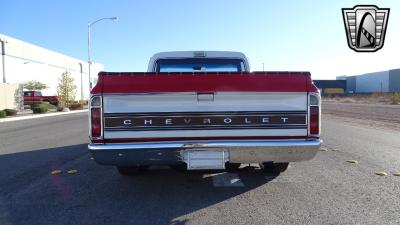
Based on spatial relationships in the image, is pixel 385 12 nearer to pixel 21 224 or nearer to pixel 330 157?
pixel 330 157

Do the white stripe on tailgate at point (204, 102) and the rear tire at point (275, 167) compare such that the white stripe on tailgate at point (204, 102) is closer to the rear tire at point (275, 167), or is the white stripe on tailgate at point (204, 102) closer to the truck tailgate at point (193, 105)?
the truck tailgate at point (193, 105)

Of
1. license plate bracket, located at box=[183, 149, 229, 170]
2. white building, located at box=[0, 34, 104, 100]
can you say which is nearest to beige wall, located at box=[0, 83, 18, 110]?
white building, located at box=[0, 34, 104, 100]

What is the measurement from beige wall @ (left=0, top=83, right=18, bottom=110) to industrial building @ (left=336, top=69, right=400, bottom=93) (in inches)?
3921

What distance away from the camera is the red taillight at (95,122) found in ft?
14.6

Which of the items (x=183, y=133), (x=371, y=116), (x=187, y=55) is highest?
(x=187, y=55)

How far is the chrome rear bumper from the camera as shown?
4.39 metres

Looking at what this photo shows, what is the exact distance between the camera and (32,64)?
225ft

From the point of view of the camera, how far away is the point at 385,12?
12.4 meters

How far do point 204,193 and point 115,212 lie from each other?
4.29 feet

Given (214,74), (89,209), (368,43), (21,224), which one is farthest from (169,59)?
(368,43)

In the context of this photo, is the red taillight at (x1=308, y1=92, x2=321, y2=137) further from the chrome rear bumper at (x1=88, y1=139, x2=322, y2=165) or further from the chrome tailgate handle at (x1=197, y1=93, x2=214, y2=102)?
the chrome tailgate handle at (x1=197, y1=93, x2=214, y2=102)

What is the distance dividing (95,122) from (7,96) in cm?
3307

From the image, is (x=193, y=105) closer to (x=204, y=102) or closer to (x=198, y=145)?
(x=204, y=102)

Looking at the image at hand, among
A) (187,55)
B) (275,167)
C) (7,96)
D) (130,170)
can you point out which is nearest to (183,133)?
(130,170)
